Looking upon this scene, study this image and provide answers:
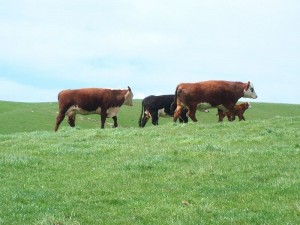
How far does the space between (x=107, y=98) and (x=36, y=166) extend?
690 inches

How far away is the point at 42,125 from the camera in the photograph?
166ft

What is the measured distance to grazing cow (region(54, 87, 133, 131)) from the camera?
2976 centimetres

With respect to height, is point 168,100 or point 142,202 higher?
point 168,100

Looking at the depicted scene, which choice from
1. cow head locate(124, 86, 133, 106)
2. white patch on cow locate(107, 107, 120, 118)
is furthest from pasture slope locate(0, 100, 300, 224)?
cow head locate(124, 86, 133, 106)

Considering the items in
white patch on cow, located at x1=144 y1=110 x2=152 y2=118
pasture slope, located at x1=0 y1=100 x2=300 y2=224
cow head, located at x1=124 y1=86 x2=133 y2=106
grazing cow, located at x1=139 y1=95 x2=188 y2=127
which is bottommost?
pasture slope, located at x1=0 y1=100 x2=300 y2=224

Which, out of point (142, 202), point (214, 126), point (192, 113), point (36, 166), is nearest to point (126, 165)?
point (36, 166)

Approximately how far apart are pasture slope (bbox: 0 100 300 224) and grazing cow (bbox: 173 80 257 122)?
7.53 m

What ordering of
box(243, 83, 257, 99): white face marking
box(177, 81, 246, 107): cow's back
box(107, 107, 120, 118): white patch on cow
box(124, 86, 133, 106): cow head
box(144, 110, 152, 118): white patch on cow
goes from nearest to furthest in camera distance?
box(177, 81, 246, 107): cow's back, box(243, 83, 257, 99): white face marking, box(107, 107, 120, 118): white patch on cow, box(124, 86, 133, 106): cow head, box(144, 110, 152, 118): white patch on cow

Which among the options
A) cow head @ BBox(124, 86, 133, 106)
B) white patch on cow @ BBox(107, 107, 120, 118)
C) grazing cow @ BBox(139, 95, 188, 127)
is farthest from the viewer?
grazing cow @ BBox(139, 95, 188, 127)

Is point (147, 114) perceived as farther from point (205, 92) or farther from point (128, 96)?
point (205, 92)

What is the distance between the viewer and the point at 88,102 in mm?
29906

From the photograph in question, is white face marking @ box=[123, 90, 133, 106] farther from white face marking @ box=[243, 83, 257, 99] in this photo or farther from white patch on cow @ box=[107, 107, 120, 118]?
white face marking @ box=[243, 83, 257, 99]

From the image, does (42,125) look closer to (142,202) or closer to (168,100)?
(168,100)

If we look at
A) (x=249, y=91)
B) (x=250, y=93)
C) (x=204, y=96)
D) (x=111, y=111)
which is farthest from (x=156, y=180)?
(x=111, y=111)
